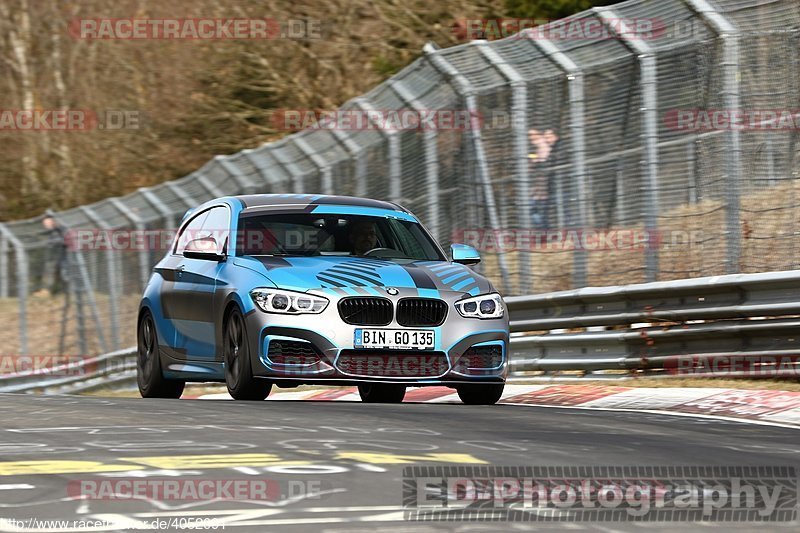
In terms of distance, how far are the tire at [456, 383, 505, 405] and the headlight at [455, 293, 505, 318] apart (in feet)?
1.87

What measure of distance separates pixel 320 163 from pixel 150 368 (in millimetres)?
5937

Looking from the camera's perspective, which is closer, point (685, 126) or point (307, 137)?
point (685, 126)

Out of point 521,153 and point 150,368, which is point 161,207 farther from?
point 150,368

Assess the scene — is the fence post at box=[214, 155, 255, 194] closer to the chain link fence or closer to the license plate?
the chain link fence

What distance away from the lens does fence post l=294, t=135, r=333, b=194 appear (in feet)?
62.2

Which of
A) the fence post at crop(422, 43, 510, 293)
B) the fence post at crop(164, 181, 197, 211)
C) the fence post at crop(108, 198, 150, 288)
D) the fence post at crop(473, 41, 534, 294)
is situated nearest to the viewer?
the fence post at crop(473, 41, 534, 294)

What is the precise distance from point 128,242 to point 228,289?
1175cm

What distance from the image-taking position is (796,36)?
12773mm

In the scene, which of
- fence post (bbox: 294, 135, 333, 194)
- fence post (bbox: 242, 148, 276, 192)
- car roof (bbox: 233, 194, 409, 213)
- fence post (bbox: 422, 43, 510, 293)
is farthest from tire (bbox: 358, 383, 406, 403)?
fence post (bbox: 242, 148, 276, 192)

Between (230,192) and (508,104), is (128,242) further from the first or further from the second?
(508,104)

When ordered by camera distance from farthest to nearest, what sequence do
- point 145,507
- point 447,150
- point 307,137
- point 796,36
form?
point 307,137, point 447,150, point 796,36, point 145,507

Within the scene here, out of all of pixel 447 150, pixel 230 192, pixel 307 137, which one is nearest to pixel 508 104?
pixel 447 150

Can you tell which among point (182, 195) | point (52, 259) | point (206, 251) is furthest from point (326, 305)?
point (52, 259)

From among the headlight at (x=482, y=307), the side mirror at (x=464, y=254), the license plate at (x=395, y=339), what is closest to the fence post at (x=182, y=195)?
the side mirror at (x=464, y=254)
